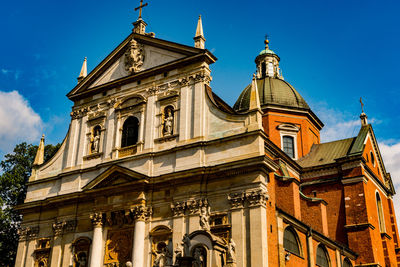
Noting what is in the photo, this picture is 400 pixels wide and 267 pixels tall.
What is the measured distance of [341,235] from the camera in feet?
92.7

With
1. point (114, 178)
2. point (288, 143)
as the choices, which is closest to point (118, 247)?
point (114, 178)

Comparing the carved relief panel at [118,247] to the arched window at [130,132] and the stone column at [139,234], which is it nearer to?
the stone column at [139,234]

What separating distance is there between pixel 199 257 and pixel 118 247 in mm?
5747

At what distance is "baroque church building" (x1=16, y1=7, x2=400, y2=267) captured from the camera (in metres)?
19.5

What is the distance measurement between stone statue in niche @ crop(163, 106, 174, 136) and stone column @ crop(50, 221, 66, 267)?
6808 millimetres

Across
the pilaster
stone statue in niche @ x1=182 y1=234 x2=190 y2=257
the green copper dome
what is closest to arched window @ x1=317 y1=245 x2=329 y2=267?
stone statue in niche @ x1=182 y1=234 x2=190 y2=257

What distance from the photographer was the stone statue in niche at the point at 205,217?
18.0 metres

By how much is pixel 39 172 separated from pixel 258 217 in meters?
13.5

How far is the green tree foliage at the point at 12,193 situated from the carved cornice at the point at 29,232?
21.6 ft

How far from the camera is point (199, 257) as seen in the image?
17500mm

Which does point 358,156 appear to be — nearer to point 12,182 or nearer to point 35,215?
point 35,215

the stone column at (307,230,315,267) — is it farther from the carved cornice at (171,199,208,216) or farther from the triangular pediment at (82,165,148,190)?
the triangular pediment at (82,165,148,190)

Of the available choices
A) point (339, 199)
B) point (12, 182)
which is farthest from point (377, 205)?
point (12, 182)

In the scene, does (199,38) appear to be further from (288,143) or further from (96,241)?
(288,143)
